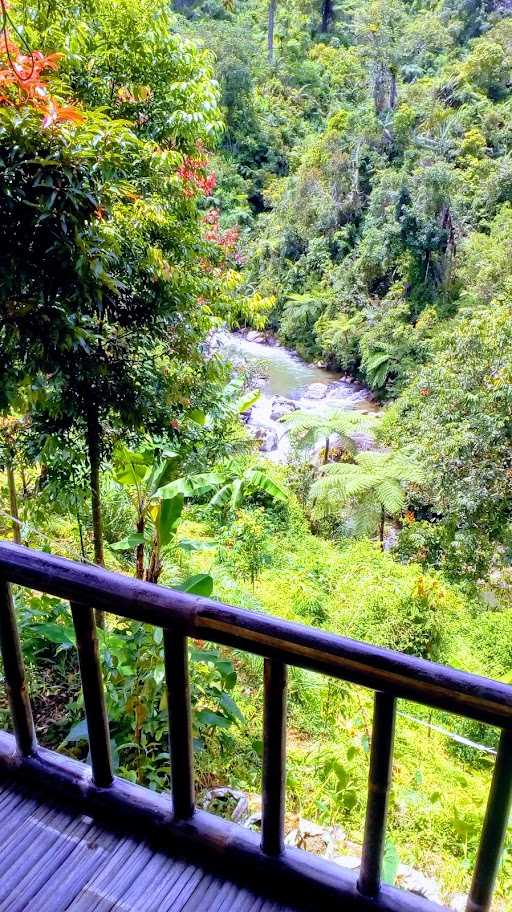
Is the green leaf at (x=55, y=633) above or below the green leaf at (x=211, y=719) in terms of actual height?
above

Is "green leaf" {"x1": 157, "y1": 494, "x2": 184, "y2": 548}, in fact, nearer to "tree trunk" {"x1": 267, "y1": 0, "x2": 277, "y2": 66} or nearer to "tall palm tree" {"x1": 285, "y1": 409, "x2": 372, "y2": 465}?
"tall palm tree" {"x1": 285, "y1": 409, "x2": 372, "y2": 465}

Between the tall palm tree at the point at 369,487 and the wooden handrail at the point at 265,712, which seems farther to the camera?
the tall palm tree at the point at 369,487

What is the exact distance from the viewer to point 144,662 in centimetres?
170

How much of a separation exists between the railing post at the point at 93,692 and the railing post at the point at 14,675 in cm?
13

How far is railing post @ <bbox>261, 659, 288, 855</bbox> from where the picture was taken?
0.80m

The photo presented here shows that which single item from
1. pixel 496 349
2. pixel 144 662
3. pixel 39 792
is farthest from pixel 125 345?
pixel 496 349

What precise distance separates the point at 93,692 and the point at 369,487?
5616mm

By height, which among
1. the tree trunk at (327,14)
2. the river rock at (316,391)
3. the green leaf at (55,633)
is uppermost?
the tree trunk at (327,14)

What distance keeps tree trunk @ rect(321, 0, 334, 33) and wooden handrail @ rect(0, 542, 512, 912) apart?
91.8 feet

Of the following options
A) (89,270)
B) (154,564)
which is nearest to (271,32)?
(89,270)

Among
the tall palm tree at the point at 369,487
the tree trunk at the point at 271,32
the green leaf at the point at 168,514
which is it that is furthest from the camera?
the tree trunk at the point at 271,32

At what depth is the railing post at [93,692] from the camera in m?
0.93

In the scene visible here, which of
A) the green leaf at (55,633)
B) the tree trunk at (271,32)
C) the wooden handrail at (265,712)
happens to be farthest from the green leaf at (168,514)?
the tree trunk at (271,32)

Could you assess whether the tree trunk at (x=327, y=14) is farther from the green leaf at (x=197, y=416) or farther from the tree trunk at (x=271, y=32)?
the green leaf at (x=197, y=416)
